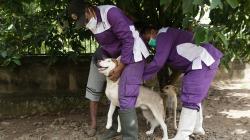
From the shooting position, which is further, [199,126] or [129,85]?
[199,126]

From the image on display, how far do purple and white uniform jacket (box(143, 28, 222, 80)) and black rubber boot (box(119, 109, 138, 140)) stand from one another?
1.41 feet

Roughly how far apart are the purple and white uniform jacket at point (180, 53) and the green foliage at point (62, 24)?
25cm

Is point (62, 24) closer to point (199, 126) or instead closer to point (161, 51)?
point (161, 51)

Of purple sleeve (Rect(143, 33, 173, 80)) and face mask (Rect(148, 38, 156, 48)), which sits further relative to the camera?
face mask (Rect(148, 38, 156, 48))

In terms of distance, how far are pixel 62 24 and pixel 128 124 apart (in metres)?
1.90

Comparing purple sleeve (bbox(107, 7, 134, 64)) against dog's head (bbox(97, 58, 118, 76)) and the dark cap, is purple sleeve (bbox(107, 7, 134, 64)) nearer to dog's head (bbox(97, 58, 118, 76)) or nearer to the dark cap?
dog's head (bbox(97, 58, 118, 76))

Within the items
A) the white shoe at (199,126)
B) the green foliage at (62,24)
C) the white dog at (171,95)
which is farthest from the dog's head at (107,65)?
the white shoe at (199,126)

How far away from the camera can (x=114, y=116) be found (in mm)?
5523

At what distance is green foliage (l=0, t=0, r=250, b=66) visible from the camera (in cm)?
524

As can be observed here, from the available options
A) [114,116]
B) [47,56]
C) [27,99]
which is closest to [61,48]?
[47,56]

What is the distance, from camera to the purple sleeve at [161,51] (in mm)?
4797

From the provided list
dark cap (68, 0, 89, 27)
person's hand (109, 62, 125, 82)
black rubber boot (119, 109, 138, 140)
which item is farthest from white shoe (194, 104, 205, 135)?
dark cap (68, 0, 89, 27)

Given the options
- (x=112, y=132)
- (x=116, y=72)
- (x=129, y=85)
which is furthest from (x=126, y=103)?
(x=112, y=132)

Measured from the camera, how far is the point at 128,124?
15.9ft
